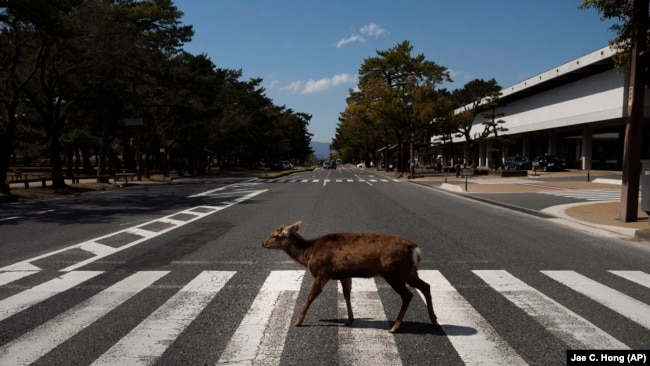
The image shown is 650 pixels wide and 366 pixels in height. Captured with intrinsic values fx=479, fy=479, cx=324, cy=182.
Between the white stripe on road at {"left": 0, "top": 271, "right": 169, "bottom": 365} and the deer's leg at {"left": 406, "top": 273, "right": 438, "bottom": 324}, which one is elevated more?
the deer's leg at {"left": 406, "top": 273, "right": 438, "bottom": 324}

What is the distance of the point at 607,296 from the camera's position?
20.8ft

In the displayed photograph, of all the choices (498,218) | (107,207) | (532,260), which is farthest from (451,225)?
(107,207)

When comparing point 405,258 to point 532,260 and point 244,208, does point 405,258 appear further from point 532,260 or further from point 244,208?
point 244,208

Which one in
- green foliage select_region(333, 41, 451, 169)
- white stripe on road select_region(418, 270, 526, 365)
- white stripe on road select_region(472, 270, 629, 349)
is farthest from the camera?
green foliage select_region(333, 41, 451, 169)

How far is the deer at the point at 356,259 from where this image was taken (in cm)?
488

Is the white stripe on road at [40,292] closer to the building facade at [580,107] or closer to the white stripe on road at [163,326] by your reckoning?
the white stripe on road at [163,326]

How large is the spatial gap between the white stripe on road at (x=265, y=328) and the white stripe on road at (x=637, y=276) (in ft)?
16.6

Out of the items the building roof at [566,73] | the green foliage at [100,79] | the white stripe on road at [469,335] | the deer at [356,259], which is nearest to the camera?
the white stripe on road at [469,335]

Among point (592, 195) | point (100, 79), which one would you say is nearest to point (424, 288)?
point (592, 195)

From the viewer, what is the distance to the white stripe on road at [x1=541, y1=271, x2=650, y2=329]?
5.56 m

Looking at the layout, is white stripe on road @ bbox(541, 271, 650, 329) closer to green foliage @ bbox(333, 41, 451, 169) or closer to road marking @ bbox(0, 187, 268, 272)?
road marking @ bbox(0, 187, 268, 272)

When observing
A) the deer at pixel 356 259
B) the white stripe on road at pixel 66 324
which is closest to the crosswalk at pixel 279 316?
the white stripe on road at pixel 66 324

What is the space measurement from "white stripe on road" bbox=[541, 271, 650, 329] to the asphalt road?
29mm

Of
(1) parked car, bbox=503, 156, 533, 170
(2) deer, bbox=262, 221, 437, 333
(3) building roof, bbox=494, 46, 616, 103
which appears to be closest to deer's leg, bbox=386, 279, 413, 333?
(2) deer, bbox=262, 221, 437, 333
